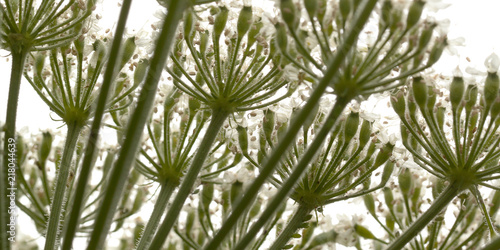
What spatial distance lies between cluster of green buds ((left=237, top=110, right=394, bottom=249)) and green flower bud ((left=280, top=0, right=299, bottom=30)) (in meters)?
1.16

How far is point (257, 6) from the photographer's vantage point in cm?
457

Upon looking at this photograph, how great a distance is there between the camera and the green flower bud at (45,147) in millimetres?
4873

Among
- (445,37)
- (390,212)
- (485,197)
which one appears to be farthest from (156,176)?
(485,197)

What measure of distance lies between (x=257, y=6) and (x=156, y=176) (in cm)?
138

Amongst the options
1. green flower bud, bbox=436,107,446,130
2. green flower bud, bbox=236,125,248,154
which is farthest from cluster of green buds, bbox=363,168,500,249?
green flower bud, bbox=236,125,248,154

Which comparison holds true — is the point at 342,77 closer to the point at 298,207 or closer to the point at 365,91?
the point at 365,91

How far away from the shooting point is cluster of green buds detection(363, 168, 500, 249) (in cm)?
462

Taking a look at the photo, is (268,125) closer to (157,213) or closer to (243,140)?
(243,140)

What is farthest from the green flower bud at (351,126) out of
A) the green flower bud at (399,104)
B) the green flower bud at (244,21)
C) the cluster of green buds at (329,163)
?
the green flower bud at (244,21)

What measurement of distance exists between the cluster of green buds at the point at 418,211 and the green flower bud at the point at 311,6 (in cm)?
195

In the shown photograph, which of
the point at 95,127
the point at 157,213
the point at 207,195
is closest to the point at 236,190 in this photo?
the point at 207,195

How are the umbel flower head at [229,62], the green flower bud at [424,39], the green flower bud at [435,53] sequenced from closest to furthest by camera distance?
the green flower bud at [424,39] → the green flower bud at [435,53] → the umbel flower head at [229,62]

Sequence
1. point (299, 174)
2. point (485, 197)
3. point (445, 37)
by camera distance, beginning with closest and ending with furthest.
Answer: point (299, 174) → point (445, 37) → point (485, 197)

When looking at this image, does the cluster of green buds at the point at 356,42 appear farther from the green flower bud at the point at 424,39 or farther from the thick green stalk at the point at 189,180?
the thick green stalk at the point at 189,180
